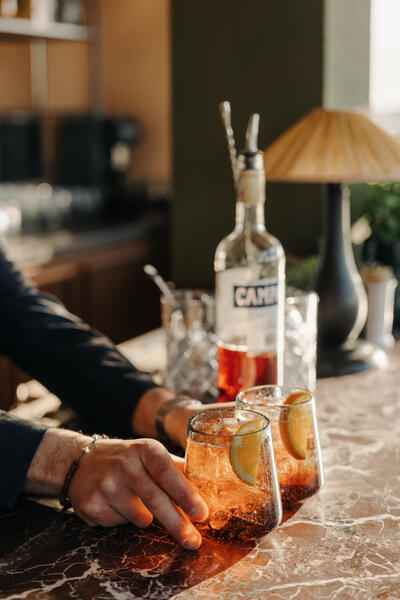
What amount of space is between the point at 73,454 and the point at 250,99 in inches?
58.4

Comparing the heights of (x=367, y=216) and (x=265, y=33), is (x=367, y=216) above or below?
below

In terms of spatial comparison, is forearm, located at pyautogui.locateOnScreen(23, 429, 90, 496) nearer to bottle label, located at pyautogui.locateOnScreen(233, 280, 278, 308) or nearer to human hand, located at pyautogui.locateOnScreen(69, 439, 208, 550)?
human hand, located at pyautogui.locateOnScreen(69, 439, 208, 550)

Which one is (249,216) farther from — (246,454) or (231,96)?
(231,96)

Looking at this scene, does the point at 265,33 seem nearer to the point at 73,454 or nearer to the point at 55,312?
the point at 55,312

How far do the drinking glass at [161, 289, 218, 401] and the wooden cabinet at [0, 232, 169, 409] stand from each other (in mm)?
1694

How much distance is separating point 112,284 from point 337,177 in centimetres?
234

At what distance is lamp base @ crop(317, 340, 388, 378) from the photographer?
146 centimetres

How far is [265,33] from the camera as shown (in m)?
2.06

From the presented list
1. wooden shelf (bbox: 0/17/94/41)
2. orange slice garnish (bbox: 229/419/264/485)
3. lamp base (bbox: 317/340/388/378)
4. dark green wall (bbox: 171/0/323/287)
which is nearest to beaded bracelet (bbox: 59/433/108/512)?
orange slice garnish (bbox: 229/419/264/485)

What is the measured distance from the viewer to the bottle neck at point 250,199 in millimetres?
1075

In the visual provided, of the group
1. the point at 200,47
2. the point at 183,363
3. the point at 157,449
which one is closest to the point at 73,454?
the point at 157,449

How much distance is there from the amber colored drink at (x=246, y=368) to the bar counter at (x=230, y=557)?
0.60 ft

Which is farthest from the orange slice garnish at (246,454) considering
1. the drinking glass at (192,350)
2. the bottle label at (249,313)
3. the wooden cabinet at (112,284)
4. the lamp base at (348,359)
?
the wooden cabinet at (112,284)

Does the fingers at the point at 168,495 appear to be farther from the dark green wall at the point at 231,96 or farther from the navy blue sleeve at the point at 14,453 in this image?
the dark green wall at the point at 231,96
